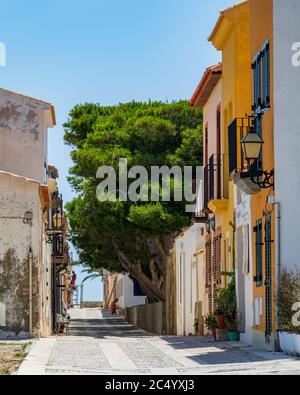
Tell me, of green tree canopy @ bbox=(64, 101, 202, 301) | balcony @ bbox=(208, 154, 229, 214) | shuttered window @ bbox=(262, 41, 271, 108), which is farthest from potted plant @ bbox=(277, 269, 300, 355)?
green tree canopy @ bbox=(64, 101, 202, 301)

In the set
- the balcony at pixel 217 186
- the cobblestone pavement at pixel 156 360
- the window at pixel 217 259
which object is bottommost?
the cobblestone pavement at pixel 156 360

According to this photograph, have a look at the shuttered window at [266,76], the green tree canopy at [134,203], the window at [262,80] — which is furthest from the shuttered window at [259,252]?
the green tree canopy at [134,203]

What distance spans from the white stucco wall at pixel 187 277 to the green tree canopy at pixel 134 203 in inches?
80.3

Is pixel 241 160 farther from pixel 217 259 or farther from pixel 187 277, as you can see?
pixel 187 277

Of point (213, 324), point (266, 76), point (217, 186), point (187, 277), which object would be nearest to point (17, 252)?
point (217, 186)

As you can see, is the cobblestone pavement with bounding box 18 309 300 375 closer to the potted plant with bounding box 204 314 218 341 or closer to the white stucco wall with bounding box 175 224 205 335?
the potted plant with bounding box 204 314 218 341

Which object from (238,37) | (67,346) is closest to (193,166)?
(238,37)

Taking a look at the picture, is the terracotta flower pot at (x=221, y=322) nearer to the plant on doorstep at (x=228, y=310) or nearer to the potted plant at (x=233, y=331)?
the plant on doorstep at (x=228, y=310)

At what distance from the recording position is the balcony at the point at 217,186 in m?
27.6

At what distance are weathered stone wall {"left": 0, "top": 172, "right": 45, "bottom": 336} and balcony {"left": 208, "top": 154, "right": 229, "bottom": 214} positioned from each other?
4.82 metres

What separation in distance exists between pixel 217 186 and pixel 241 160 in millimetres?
5340
